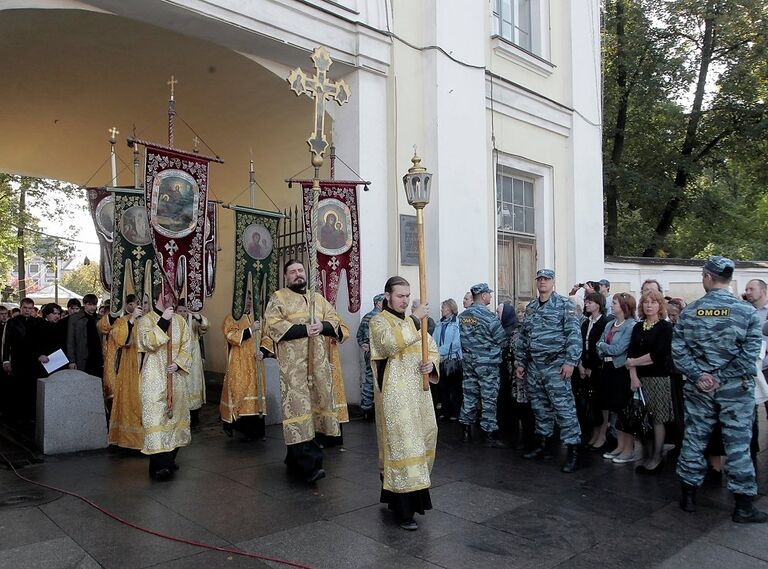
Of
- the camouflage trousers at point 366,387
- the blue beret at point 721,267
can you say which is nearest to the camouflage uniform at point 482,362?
the camouflage trousers at point 366,387

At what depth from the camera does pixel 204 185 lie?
698 cm

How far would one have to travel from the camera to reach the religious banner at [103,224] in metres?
8.06

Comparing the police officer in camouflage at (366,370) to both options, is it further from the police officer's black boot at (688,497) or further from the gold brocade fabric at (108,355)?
the police officer's black boot at (688,497)

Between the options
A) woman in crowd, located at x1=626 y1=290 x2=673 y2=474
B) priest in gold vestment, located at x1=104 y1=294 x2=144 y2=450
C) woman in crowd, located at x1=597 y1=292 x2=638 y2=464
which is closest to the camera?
woman in crowd, located at x1=626 y1=290 x2=673 y2=474

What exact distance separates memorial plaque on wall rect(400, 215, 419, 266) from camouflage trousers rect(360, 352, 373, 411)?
5.29 ft

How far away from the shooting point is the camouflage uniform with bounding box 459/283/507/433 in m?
7.50

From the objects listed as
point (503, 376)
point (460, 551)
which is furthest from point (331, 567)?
point (503, 376)

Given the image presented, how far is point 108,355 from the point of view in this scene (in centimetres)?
899

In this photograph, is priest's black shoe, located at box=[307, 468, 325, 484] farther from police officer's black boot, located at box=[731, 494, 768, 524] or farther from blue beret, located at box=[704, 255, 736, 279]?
blue beret, located at box=[704, 255, 736, 279]

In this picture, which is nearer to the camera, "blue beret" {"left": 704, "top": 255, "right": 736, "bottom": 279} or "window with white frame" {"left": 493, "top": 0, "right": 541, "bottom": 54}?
"blue beret" {"left": 704, "top": 255, "right": 736, "bottom": 279}

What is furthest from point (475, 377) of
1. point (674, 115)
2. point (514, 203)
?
point (674, 115)

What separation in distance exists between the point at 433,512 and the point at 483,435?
295cm

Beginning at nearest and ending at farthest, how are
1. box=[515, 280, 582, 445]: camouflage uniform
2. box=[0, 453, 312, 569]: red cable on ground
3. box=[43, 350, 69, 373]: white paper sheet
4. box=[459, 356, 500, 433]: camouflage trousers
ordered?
1. box=[0, 453, 312, 569]: red cable on ground
2. box=[515, 280, 582, 445]: camouflage uniform
3. box=[459, 356, 500, 433]: camouflage trousers
4. box=[43, 350, 69, 373]: white paper sheet

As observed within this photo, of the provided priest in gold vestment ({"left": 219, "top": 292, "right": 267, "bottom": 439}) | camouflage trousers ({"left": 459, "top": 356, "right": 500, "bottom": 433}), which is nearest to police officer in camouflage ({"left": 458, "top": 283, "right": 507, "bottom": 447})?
camouflage trousers ({"left": 459, "top": 356, "right": 500, "bottom": 433})
